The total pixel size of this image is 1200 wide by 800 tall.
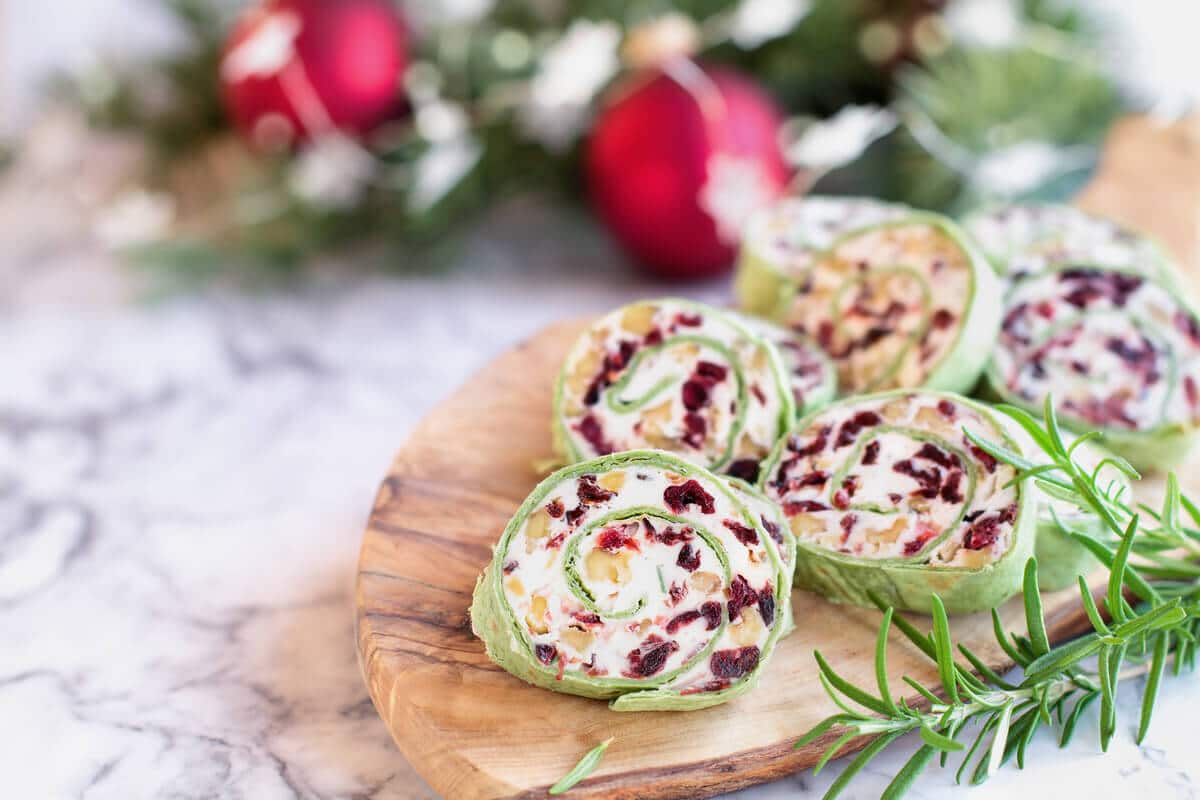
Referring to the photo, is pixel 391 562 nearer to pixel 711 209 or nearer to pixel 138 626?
pixel 138 626

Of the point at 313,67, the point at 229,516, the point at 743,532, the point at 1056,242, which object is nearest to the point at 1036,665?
the point at 743,532

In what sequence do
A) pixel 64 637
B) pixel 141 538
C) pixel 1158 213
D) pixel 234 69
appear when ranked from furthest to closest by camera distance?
pixel 234 69, pixel 1158 213, pixel 141 538, pixel 64 637

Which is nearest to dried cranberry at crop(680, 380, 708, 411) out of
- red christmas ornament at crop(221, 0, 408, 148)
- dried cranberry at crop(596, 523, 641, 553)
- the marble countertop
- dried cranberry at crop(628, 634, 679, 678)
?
dried cranberry at crop(596, 523, 641, 553)

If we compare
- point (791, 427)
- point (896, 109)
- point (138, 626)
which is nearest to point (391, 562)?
point (138, 626)

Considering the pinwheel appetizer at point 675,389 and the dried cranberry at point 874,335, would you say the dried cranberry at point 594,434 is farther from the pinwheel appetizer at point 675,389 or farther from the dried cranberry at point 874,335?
the dried cranberry at point 874,335

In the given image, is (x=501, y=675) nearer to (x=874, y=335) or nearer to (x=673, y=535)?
(x=673, y=535)

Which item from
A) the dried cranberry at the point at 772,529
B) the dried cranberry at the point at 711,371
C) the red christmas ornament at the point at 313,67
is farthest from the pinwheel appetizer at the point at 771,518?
the red christmas ornament at the point at 313,67
